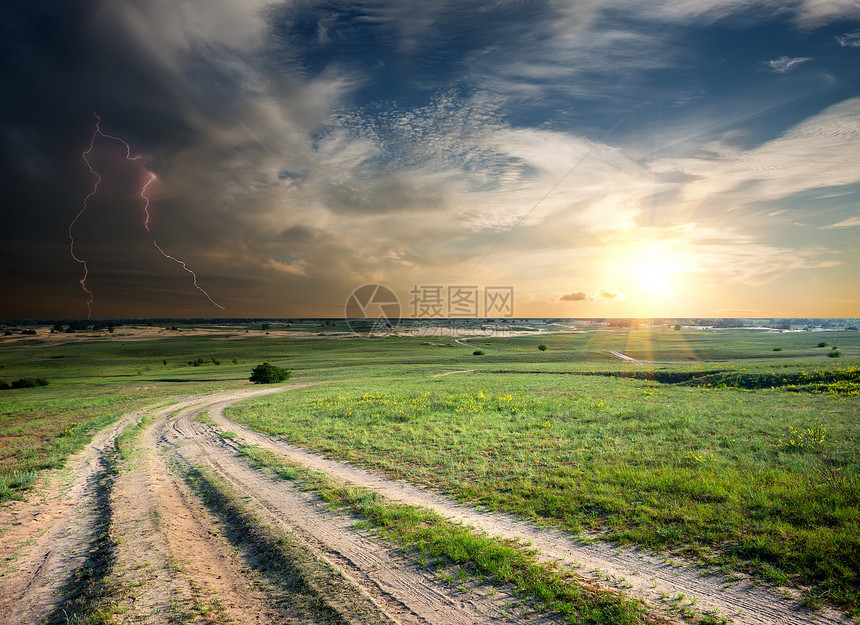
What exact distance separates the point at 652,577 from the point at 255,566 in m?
7.06

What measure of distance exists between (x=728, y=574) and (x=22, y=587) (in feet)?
40.2

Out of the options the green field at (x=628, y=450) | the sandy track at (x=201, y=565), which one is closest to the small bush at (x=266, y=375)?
the green field at (x=628, y=450)

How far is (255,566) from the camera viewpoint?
729 cm

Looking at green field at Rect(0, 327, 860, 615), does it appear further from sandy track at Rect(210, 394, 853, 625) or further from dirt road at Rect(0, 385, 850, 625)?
dirt road at Rect(0, 385, 850, 625)

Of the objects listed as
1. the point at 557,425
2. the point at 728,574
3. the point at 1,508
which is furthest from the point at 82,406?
the point at 728,574

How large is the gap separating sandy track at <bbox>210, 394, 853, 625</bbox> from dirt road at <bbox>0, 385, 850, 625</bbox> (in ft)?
0.08

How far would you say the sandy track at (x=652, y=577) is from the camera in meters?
5.64

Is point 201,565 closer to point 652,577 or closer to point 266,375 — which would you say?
point 652,577

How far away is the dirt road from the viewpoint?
5.90m

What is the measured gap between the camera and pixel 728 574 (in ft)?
21.8

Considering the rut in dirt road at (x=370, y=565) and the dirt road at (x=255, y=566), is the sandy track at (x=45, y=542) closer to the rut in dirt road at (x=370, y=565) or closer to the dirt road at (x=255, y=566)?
the dirt road at (x=255, y=566)

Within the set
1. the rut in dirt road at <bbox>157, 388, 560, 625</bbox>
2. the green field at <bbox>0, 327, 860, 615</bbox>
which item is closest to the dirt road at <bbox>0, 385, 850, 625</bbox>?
the rut in dirt road at <bbox>157, 388, 560, 625</bbox>

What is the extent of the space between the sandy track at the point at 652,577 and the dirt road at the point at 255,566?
3cm

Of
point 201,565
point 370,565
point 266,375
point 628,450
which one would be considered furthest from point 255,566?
point 266,375
